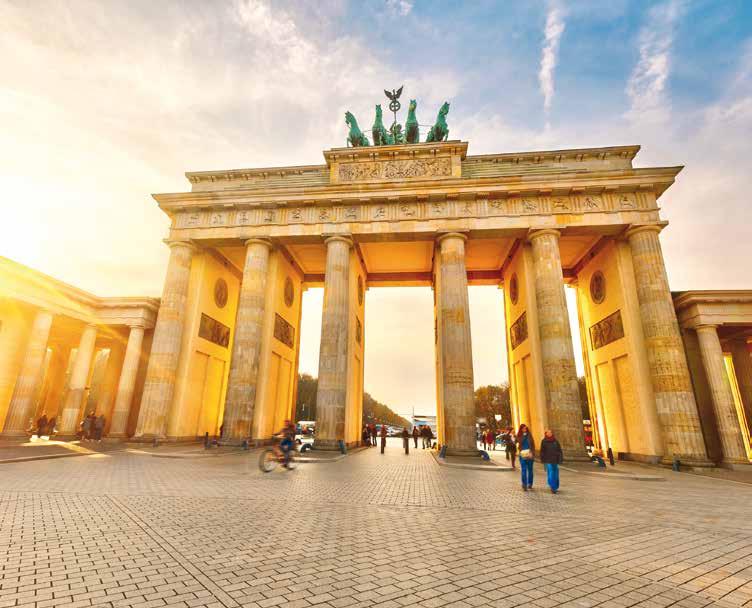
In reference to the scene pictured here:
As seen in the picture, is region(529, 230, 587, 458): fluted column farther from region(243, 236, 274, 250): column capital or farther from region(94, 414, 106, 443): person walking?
region(94, 414, 106, 443): person walking

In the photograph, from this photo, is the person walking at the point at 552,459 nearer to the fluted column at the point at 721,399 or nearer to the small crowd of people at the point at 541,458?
the small crowd of people at the point at 541,458

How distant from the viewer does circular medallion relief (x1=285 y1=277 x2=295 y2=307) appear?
87.4 feet

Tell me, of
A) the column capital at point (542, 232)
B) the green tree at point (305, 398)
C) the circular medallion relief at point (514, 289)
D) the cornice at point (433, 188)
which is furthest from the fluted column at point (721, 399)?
the green tree at point (305, 398)

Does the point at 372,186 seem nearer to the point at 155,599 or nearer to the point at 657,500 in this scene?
the point at 657,500

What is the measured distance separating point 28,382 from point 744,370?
43948mm

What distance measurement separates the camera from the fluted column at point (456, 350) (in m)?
→ 17.8

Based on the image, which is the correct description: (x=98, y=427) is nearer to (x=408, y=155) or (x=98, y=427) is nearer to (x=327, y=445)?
(x=327, y=445)

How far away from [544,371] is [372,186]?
14.2m

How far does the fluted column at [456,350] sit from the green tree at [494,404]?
4739 cm

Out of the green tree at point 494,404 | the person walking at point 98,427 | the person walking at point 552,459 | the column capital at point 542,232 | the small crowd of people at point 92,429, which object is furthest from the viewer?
the green tree at point 494,404

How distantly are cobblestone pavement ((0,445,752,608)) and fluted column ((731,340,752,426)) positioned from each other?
19.5 meters

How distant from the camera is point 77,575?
365 centimetres

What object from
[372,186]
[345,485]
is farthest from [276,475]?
[372,186]

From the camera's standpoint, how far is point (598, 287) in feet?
76.4
